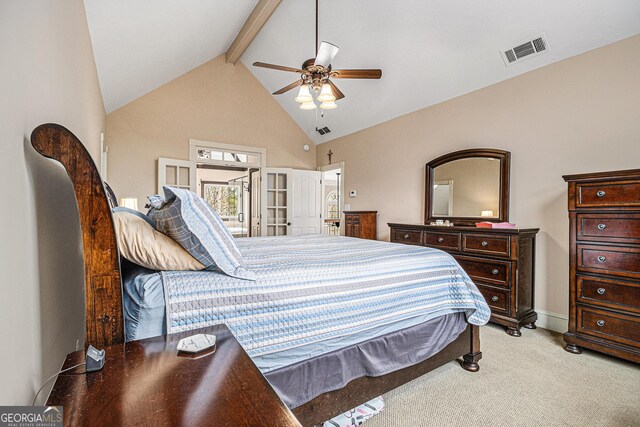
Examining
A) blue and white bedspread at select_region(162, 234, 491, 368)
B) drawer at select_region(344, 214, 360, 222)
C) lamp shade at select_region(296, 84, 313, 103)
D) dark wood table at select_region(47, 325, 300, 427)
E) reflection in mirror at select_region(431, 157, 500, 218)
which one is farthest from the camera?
drawer at select_region(344, 214, 360, 222)

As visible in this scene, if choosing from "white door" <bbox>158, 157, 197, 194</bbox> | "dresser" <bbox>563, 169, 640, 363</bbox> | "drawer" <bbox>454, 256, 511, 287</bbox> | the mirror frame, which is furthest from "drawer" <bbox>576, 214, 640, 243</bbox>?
"white door" <bbox>158, 157, 197, 194</bbox>

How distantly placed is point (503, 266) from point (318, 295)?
7.63 feet

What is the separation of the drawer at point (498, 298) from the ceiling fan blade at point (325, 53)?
2724 mm

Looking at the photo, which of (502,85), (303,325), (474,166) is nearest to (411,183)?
(474,166)

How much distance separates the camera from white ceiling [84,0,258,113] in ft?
8.57

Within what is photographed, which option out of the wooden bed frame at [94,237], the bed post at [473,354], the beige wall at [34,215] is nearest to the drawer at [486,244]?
the bed post at [473,354]

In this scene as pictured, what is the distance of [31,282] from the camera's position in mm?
961

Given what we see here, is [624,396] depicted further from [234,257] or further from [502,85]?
[502,85]

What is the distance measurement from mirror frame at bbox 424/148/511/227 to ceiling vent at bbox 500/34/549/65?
956 millimetres

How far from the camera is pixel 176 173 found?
5156 millimetres

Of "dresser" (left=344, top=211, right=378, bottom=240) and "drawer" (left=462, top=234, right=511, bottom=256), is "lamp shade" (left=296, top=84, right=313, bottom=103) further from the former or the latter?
"dresser" (left=344, top=211, right=378, bottom=240)

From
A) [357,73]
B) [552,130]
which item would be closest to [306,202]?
[357,73]

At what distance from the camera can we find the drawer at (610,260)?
226cm

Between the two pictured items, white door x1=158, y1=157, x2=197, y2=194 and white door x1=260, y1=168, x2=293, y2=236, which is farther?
white door x1=260, y1=168, x2=293, y2=236
